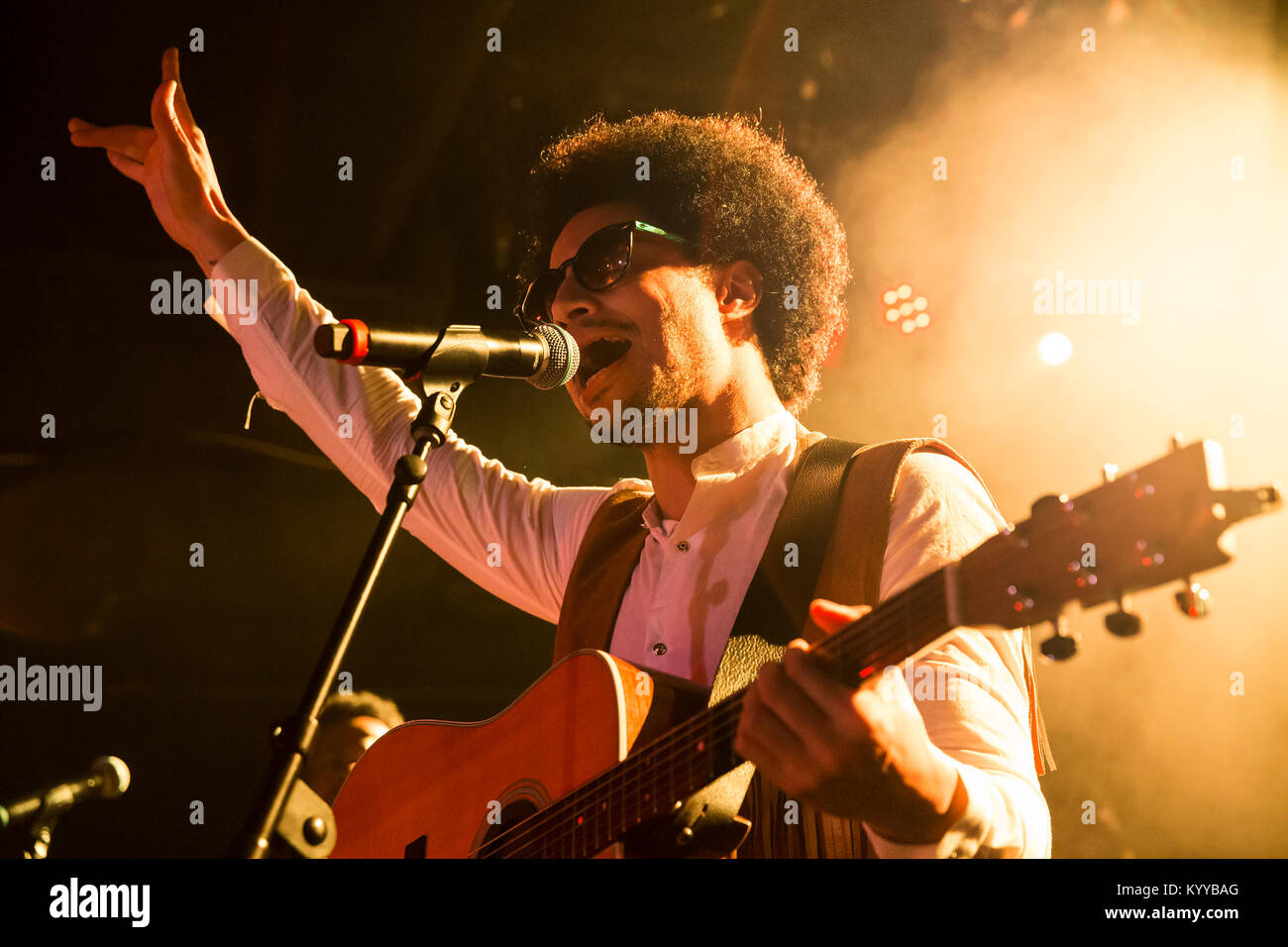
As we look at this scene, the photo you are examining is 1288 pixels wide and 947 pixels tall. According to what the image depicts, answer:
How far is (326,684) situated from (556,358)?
2.27 feet

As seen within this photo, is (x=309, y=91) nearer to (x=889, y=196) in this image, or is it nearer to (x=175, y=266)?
(x=175, y=266)

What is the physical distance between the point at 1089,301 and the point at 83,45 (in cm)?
298

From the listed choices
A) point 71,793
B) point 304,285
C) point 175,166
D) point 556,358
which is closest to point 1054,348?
point 556,358

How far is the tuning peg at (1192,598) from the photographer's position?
42.8 inches

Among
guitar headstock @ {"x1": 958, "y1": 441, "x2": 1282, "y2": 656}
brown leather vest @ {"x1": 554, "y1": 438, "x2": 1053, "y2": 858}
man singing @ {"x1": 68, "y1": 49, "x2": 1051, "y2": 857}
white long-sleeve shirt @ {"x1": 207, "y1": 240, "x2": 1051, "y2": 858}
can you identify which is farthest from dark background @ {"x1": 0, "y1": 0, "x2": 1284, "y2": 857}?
guitar headstock @ {"x1": 958, "y1": 441, "x2": 1282, "y2": 656}

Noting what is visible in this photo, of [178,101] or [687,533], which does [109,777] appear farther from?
[178,101]

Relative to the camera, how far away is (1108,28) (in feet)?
9.44

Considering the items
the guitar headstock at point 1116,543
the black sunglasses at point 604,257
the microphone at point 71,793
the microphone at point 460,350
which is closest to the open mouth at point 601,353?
the black sunglasses at point 604,257

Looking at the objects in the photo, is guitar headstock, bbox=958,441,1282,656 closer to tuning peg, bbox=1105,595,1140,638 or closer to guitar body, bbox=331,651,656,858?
tuning peg, bbox=1105,595,1140,638

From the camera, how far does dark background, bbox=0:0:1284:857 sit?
2877 millimetres

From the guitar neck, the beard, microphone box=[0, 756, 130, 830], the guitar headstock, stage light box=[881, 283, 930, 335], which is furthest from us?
stage light box=[881, 283, 930, 335]

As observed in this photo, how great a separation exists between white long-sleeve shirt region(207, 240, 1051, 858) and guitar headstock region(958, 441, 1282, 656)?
309 millimetres
